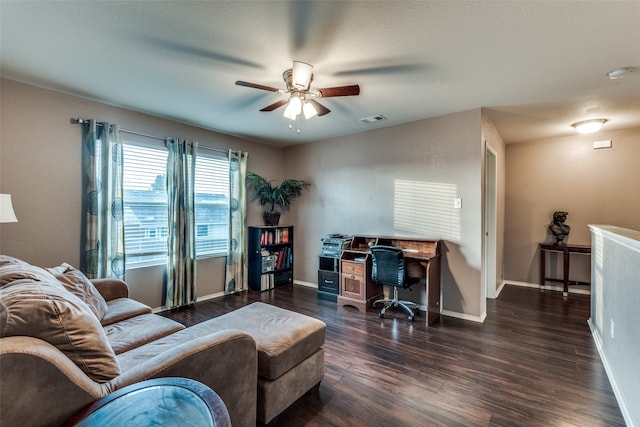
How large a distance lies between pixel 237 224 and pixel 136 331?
8.47 feet

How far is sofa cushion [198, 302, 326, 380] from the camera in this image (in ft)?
5.43

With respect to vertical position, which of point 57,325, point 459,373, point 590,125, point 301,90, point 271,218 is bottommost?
point 459,373

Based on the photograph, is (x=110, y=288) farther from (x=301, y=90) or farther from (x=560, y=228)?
(x=560, y=228)

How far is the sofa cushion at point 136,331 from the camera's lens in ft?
5.86

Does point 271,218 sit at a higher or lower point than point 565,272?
higher

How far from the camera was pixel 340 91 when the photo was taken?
7.31ft

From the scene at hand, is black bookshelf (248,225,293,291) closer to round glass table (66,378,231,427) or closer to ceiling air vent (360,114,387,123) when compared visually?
ceiling air vent (360,114,387,123)

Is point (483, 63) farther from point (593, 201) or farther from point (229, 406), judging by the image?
point (593, 201)

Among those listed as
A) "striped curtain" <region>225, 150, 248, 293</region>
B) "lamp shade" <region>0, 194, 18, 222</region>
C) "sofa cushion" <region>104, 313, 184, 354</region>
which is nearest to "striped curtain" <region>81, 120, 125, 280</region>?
"lamp shade" <region>0, 194, 18, 222</region>

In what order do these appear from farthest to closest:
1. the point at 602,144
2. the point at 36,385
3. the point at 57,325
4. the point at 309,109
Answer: the point at 602,144 < the point at 309,109 < the point at 57,325 < the point at 36,385

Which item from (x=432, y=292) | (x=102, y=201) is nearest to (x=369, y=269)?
(x=432, y=292)

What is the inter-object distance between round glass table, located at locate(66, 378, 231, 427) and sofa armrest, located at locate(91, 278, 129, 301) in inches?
74.6

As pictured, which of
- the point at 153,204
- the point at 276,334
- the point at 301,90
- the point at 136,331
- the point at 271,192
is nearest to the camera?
the point at 276,334

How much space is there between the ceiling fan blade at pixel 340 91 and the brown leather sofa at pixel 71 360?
6.10ft
